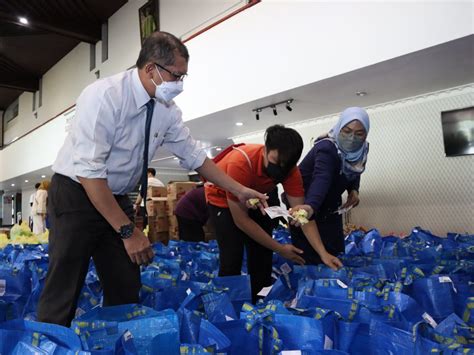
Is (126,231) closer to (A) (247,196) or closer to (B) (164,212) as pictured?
(A) (247,196)

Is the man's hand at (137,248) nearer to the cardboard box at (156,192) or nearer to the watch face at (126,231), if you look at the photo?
the watch face at (126,231)

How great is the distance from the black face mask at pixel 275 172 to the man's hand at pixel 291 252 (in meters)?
0.30

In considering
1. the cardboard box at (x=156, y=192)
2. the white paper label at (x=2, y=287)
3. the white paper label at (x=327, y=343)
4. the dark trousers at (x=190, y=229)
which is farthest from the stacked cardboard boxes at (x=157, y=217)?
the white paper label at (x=327, y=343)

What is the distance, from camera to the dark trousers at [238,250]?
1760 mm

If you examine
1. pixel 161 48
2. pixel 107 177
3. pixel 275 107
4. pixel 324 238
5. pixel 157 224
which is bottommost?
pixel 324 238

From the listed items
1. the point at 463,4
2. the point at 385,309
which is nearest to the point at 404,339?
the point at 385,309

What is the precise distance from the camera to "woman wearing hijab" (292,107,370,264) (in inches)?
64.7

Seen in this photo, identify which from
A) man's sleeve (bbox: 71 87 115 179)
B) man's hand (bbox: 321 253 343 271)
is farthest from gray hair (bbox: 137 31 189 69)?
man's hand (bbox: 321 253 343 271)

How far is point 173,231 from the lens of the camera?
16.3 ft

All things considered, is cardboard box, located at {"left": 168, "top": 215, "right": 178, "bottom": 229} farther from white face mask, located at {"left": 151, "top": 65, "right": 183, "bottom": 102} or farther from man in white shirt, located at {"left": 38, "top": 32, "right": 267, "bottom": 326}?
white face mask, located at {"left": 151, "top": 65, "right": 183, "bottom": 102}

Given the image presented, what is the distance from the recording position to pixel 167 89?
124cm

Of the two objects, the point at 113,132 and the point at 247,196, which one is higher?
the point at 113,132

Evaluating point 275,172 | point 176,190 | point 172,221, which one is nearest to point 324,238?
point 275,172

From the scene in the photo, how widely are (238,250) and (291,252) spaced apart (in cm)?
24
